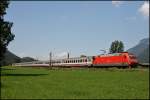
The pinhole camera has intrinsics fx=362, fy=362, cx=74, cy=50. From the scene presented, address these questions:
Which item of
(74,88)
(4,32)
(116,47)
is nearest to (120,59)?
(4,32)

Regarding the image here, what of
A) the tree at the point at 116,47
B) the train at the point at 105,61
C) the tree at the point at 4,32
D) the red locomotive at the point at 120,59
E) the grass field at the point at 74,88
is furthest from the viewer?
the tree at the point at 116,47

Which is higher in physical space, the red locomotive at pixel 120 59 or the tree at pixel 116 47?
the tree at pixel 116 47

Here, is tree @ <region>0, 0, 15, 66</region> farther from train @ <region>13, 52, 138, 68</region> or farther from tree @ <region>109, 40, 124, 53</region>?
tree @ <region>109, 40, 124, 53</region>

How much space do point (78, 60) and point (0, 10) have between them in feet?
151

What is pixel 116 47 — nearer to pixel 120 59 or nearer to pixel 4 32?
pixel 120 59

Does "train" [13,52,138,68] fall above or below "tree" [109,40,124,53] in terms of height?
below

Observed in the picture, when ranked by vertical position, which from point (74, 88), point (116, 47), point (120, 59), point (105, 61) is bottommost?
point (74, 88)

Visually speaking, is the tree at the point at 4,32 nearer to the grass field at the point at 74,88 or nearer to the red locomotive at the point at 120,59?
the grass field at the point at 74,88

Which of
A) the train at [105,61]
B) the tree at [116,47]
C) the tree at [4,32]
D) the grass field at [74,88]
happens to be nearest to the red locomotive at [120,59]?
the train at [105,61]

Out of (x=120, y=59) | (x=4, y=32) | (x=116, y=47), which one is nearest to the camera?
(x=4, y=32)

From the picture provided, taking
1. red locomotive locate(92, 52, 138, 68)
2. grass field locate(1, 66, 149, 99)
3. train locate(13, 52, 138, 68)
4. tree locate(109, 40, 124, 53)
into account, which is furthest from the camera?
tree locate(109, 40, 124, 53)

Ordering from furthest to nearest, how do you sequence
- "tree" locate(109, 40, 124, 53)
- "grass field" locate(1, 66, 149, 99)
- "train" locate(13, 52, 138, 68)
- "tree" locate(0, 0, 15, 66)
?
"tree" locate(109, 40, 124, 53) < "train" locate(13, 52, 138, 68) < "tree" locate(0, 0, 15, 66) < "grass field" locate(1, 66, 149, 99)

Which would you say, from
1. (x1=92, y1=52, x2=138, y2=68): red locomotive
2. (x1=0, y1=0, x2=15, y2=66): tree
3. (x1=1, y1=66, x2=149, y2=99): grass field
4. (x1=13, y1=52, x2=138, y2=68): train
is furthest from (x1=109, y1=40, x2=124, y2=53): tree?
(x1=1, y1=66, x2=149, y2=99): grass field

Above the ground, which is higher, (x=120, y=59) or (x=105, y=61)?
(x=120, y=59)
